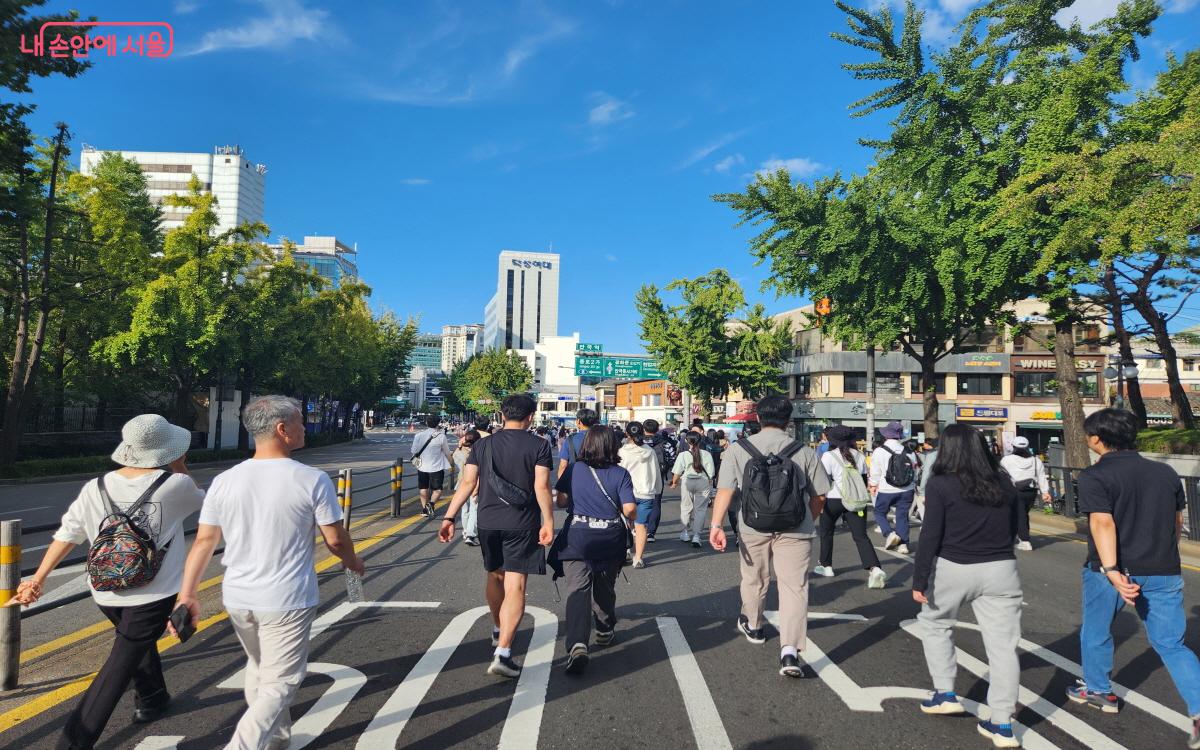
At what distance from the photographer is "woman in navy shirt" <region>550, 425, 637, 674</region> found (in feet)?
14.9

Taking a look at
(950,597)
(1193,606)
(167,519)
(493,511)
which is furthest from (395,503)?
(1193,606)

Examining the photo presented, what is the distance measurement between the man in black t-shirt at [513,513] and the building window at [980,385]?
4592 cm

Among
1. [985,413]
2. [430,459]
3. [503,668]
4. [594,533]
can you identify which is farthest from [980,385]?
[503,668]

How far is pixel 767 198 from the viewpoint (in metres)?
15.8

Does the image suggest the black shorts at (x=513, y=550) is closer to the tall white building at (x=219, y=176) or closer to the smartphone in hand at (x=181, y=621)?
the smartphone in hand at (x=181, y=621)

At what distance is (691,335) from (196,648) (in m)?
32.6

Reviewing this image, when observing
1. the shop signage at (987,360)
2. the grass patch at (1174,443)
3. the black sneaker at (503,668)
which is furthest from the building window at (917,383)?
the black sneaker at (503,668)

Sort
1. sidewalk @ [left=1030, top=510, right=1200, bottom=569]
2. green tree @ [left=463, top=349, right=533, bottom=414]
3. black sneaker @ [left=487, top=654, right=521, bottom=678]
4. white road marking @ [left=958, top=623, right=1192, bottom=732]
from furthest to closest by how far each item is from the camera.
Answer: green tree @ [left=463, top=349, right=533, bottom=414] → sidewalk @ [left=1030, top=510, right=1200, bottom=569] → black sneaker @ [left=487, top=654, right=521, bottom=678] → white road marking @ [left=958, top=623, right=1192, bottom=732]

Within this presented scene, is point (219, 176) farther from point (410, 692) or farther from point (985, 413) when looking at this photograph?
point (410, 692)

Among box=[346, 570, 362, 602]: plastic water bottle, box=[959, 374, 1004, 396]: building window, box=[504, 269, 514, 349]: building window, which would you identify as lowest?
box=[346, 570, 362, 602]: plastic water bottle

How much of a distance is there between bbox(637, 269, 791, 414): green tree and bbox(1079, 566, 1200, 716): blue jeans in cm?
3142

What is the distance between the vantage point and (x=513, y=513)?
4.36 m

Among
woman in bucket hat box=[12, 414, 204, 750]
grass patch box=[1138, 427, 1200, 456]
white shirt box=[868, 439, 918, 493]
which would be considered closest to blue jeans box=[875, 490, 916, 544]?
white shirt box=[868, 439, 918, 493]

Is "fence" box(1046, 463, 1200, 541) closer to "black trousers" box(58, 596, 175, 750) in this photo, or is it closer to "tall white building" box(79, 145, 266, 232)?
"black trousers" box(58, 596, 175, 750)
